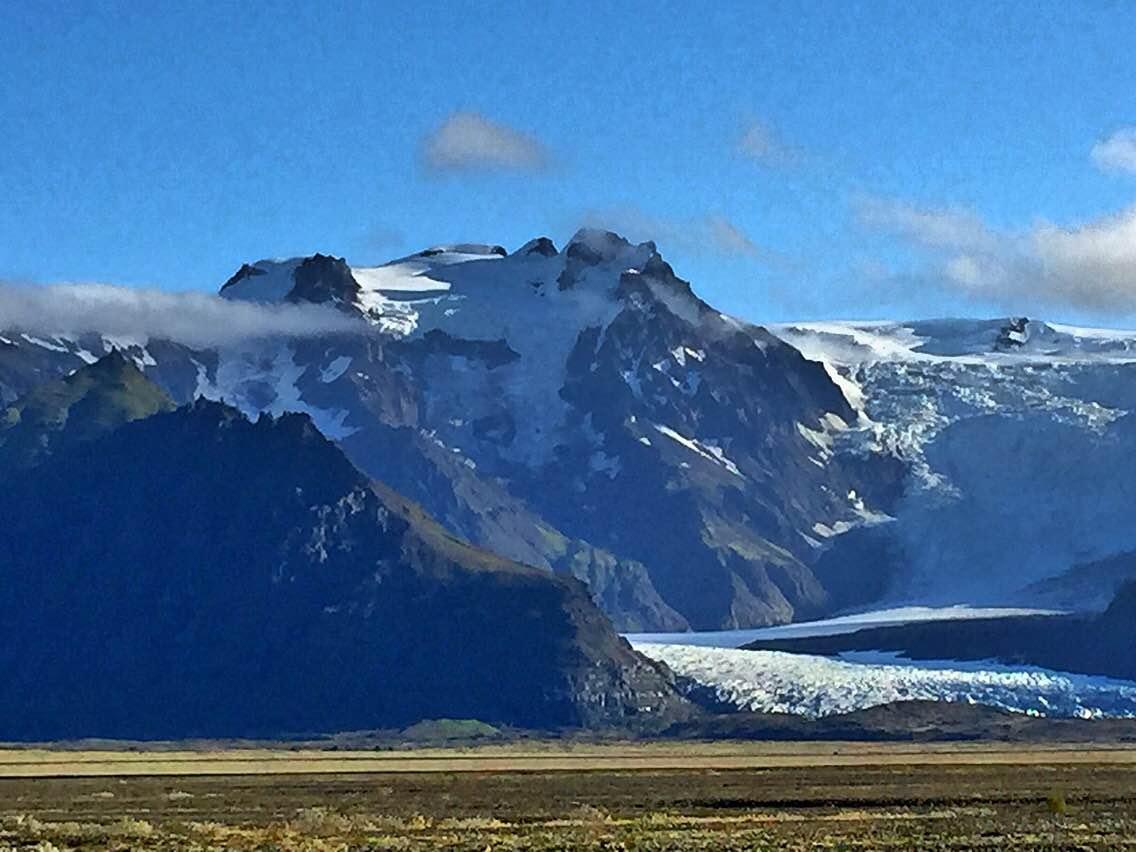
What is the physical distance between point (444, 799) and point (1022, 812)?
36239 mm

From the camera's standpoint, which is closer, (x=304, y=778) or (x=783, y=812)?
(x=783, y=812)

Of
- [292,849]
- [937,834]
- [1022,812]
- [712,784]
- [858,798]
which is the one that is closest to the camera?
[292,849]

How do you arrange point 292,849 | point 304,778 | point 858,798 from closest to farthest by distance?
point 292,849 < point 858,798 < point 304,778

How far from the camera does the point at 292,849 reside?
99.4m

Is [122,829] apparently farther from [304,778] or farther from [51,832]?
[304,778]

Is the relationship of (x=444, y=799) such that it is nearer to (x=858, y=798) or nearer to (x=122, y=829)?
(x=858, y=798)

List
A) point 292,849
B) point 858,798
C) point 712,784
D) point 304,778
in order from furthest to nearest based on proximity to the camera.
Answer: point 304,778, point 712,784, point 858,798, point 292,849

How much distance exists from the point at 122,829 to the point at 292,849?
1699 centimetres

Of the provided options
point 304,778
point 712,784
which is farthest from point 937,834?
point 304,778

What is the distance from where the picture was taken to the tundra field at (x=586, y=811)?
104562 millimetres

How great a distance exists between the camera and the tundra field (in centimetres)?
10456

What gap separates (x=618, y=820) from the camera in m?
120

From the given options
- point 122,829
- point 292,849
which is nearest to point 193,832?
point 122,829

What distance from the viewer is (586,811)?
128250 mm
